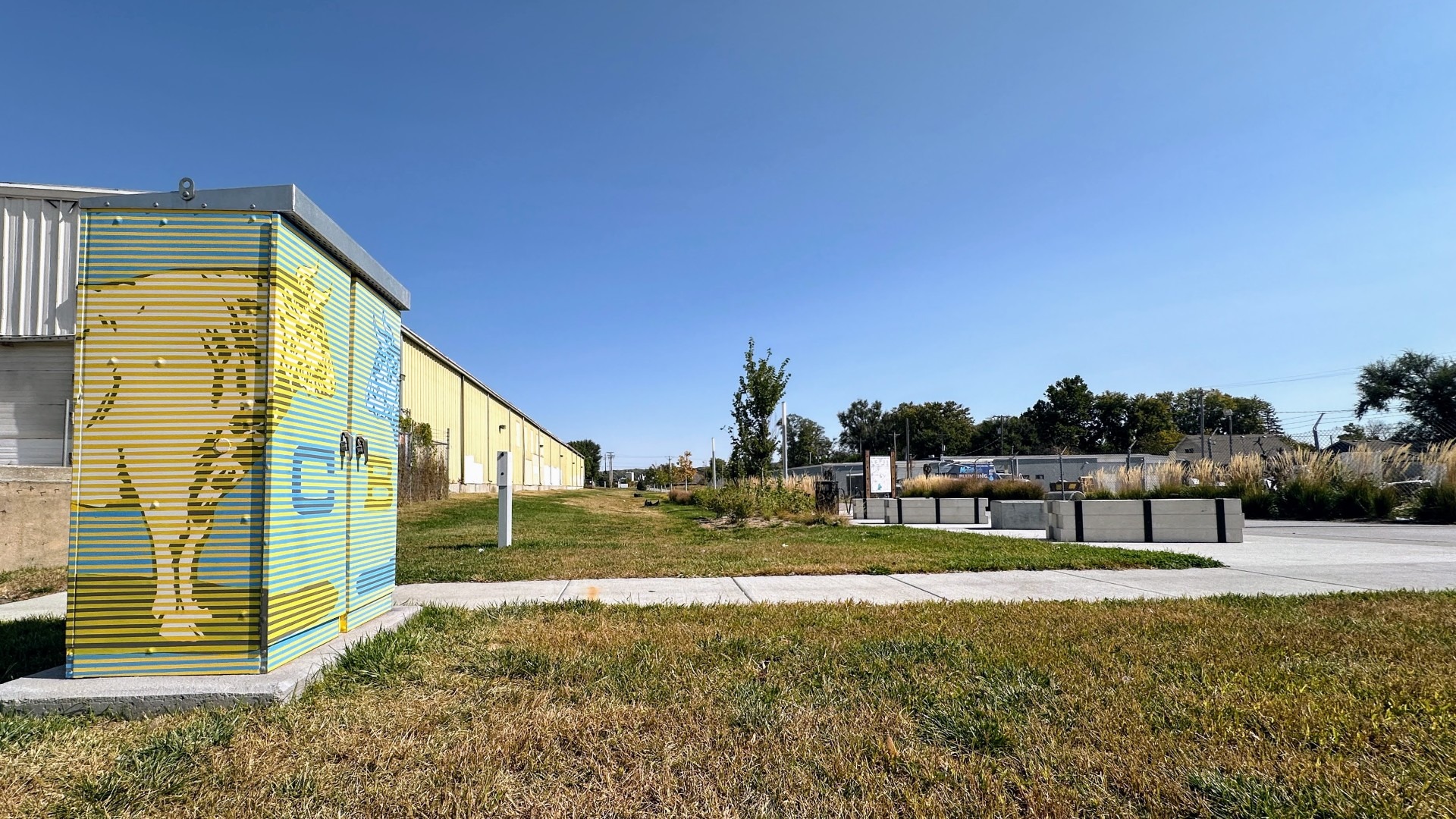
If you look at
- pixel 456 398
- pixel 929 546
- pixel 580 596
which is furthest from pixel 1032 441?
pixel 580 596

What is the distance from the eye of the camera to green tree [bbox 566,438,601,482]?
461ft

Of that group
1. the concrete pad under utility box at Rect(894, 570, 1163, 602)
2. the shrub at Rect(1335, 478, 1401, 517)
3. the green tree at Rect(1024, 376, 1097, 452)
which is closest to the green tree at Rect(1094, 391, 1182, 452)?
the green tree at Rect(1024, 376, 1097, 452)

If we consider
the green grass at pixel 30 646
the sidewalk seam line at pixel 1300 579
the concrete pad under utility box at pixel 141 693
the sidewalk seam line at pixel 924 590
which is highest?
the concrete pad under utility box at pixel 141 693

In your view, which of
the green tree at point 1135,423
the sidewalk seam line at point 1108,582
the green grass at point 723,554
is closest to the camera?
the sidewalk seam line at point 1108,582

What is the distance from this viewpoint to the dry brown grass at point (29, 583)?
8023 millimetres

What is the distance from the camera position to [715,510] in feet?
81.3

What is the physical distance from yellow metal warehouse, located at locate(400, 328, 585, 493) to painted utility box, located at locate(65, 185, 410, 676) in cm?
1865

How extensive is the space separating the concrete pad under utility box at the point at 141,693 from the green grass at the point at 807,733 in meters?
0.12

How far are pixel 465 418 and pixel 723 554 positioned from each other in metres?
36.2

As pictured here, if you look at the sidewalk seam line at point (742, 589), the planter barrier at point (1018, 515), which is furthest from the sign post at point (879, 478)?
the sidewalk seam line at point (742, 589)

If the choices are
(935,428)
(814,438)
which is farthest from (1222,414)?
(814,438)

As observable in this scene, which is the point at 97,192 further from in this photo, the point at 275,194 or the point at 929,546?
the point at 929,546

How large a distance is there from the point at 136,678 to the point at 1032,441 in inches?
4262

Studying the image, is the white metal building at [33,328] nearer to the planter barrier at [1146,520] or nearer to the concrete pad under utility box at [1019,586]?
the concrete pad under utility box at [1019,586]
